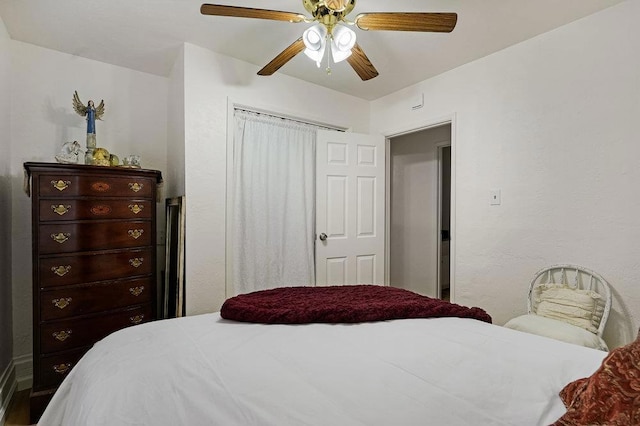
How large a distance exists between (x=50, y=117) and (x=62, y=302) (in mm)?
1463

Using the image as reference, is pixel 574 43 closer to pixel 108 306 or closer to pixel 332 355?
pixel 332 355

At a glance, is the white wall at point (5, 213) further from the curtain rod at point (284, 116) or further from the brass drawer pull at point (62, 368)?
the curtain rod at point (284, 116)

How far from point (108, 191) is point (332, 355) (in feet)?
6.21

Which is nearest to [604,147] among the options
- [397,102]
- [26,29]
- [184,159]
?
[397,102]

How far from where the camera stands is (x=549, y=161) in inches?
89.8

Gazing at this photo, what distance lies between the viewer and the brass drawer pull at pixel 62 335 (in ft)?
6.43

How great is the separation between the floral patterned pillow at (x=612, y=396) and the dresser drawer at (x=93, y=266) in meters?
2.37

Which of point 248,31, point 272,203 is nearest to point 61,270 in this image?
point 272,203

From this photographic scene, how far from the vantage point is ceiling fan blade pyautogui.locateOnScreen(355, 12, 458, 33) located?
1649mm

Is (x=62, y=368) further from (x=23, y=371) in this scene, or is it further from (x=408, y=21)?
(x=408, y=21)

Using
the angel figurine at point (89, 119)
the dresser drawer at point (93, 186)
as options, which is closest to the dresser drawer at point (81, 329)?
the dresser drawer at point (93, 186)

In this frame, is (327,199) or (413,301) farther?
(327,199)

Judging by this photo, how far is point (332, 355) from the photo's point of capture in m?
1.09

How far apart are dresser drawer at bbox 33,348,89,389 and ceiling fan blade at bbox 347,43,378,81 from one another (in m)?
2.57
